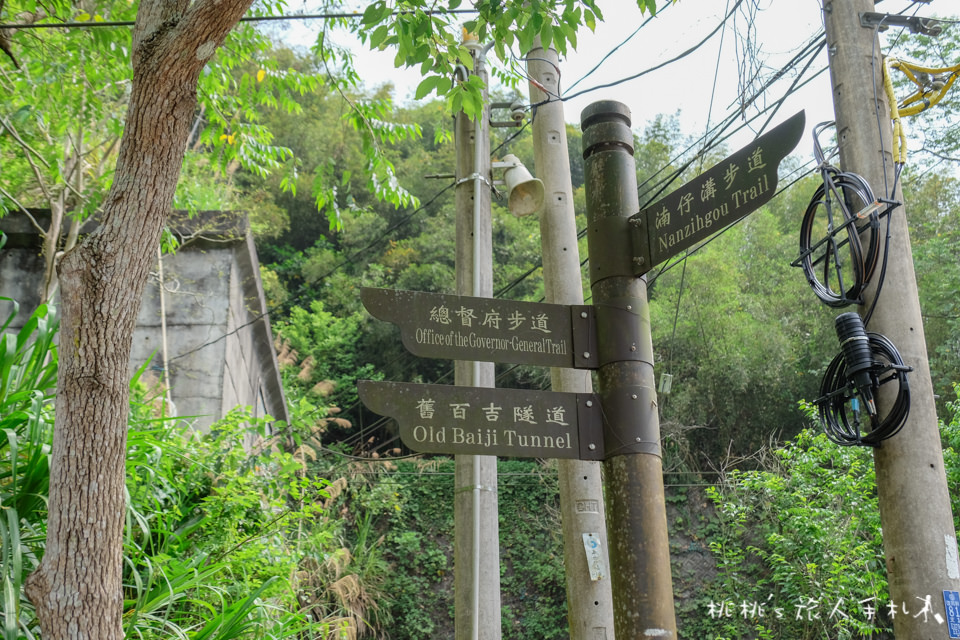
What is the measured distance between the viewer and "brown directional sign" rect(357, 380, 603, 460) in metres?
2.93

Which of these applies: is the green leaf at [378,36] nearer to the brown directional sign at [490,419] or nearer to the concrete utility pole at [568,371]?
the concrete utility pole at [568,371]

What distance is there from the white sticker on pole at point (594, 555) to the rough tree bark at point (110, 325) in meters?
2.18

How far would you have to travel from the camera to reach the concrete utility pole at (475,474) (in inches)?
187

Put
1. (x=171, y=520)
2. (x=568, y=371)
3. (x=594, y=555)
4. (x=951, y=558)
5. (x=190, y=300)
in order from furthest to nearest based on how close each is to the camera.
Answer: (x=190, y=300) < (x=171, y=520) < (x=568, y=371) < (x=594, y=555) < (x=951, y=558)

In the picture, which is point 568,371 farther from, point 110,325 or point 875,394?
point 110,325

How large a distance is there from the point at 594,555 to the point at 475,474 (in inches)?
40.6

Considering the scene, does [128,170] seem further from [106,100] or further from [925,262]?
[925,262]

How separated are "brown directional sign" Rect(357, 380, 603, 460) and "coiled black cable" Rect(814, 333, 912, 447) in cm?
102

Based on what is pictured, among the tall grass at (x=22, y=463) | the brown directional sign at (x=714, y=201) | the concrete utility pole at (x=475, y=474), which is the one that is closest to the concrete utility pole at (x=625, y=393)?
the brown directional sign at (x=714, y=201)

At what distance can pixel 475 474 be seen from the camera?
16.2 feet

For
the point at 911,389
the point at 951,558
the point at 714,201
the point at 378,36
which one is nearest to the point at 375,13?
the point at 378,36

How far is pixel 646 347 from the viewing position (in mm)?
3141

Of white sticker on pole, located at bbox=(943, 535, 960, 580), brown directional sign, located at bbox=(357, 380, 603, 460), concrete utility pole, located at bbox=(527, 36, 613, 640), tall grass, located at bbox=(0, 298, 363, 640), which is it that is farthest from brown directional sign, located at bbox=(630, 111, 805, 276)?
tall grass, located at bbox=(0, 298, 363, 640)

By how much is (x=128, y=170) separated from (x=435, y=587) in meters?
14.4
